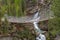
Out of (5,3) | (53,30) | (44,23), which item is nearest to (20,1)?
(5,3)

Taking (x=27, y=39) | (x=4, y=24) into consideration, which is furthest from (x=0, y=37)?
(x=27, y=39)

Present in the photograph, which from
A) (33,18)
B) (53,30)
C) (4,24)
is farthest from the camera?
(33,18)

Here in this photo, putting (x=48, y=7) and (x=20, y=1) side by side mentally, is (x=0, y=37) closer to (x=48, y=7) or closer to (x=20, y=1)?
(x=20, y=1)

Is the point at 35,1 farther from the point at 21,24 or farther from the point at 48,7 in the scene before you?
the point at 21,24

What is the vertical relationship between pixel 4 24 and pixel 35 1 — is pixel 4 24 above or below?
below

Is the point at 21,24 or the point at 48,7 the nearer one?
the point at 21,24

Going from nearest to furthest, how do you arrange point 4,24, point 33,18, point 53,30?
point 53,30 → point 4,24 → point 33,18

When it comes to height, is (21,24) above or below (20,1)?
below

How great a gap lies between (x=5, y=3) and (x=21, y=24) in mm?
460

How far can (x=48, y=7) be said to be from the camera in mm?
3402

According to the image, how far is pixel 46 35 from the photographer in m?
3.09

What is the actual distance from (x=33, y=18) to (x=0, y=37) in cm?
60

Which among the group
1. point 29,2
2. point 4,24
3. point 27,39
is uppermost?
point 29,2

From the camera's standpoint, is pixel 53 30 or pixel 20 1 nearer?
pixel 53 30
